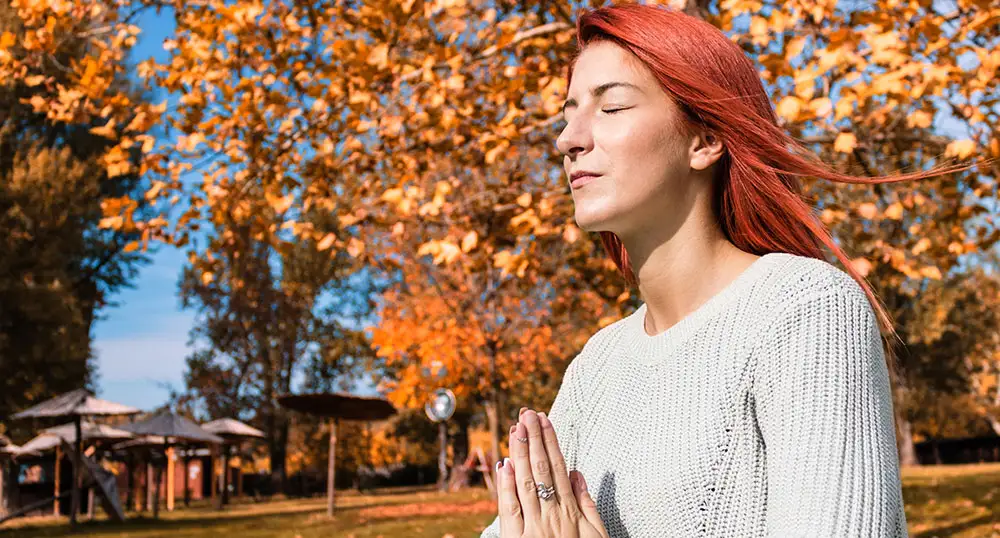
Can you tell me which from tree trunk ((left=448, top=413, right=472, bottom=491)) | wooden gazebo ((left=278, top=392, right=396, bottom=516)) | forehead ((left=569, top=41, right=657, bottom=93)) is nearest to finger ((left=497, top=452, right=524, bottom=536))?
forehead ((left=569, top=41, right=657, bottom=93))

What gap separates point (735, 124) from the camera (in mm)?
1556

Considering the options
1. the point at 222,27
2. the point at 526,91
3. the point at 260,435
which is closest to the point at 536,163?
the point at 526,91

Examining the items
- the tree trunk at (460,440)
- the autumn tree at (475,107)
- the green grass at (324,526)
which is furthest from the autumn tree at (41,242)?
the autumn tree at (475,107)

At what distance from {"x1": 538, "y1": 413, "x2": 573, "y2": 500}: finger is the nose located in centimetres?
47

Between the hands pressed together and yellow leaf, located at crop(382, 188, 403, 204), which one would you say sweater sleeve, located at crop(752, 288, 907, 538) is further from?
yellow leaf, located at crop(382, 188, 403, 204)

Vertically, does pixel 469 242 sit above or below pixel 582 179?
above

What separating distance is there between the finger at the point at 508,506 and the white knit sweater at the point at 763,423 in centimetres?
20

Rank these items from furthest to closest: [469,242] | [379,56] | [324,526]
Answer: [324,526]
[469,242]
[379,56]

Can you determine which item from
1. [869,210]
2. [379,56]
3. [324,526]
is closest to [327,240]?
→ [379,56]

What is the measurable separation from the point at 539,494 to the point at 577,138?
61 cm

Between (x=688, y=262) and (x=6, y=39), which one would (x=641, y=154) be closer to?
(x=688, y=262)

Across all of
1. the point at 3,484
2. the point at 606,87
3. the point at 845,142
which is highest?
the point at 845,142

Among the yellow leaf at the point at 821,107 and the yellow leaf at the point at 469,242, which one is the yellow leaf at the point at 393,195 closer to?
the yellow leaf at the point at 469,242

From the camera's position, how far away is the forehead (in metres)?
1.60
